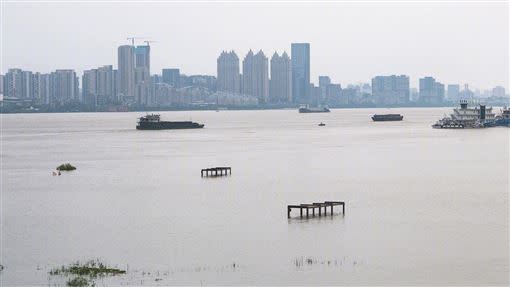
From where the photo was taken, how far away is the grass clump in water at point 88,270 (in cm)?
2280

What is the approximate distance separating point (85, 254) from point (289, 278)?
6360 millimetres

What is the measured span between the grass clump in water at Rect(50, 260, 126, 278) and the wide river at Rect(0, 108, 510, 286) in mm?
421

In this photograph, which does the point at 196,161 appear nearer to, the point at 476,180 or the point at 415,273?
the point at 476,180

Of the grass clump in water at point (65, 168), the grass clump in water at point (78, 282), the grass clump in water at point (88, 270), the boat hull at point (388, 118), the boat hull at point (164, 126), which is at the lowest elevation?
the grass clump in water at point (78, 282)

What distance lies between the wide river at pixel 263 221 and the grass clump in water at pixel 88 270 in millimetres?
421

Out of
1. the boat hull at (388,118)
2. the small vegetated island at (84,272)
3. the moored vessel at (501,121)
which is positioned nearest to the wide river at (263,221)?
the small vegetated island at (84,272)

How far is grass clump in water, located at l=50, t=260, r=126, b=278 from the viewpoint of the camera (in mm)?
22797

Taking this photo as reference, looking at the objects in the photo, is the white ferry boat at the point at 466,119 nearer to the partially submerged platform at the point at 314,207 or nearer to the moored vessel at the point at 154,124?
the moored vessel at the point at 154,124

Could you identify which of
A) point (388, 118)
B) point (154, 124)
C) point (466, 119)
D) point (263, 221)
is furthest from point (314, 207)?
point (388, 118)

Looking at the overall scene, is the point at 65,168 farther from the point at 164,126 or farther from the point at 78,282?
the point at 164,126

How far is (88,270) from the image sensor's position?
75.8ft

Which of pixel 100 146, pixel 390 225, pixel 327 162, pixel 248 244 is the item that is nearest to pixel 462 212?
pixel 390 225

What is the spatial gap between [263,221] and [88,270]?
9.23 metres

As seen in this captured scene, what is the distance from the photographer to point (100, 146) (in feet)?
257
